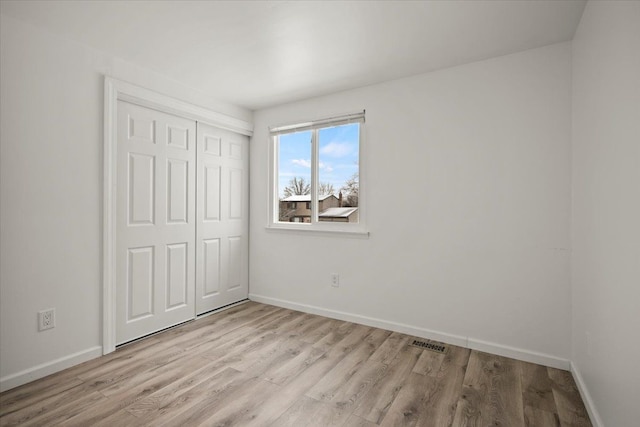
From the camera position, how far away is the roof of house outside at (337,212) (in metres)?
3.33

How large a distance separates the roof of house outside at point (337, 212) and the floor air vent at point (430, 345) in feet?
4.42

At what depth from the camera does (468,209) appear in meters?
2.65

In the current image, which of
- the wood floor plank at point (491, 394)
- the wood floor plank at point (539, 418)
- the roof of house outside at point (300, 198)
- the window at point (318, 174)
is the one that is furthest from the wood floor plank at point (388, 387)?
the roof of house outside at point (300, 198)

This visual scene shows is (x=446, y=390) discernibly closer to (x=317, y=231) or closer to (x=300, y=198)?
(x=317, y=231)

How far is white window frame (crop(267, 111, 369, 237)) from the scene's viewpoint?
3.19m

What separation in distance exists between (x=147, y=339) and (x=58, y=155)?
1649 millimetres

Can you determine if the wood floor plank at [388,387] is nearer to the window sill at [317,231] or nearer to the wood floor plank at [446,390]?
the wood floor plank at [446,390]

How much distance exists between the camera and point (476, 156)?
103 inches

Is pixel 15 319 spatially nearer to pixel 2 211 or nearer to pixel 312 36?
pixel 2 211

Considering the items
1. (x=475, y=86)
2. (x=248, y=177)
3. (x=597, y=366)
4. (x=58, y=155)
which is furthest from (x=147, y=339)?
(x=475, y=86)

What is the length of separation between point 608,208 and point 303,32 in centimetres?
206

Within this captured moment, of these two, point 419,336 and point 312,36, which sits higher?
point 312,36

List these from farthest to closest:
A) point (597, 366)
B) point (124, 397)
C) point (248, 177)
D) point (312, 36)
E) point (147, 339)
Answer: point (248, 177) < point (147, 339) < point (312, 36) < point (124, 397) < point (597, 366)

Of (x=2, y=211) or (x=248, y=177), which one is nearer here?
(x=2, y=211)
